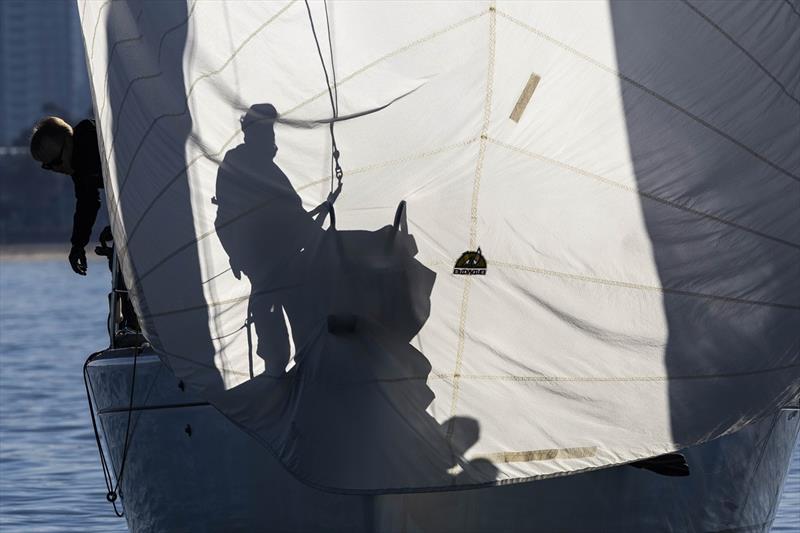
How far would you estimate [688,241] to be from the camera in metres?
5.84

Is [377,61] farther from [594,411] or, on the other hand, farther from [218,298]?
[594,411]

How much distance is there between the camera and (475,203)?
5555mm

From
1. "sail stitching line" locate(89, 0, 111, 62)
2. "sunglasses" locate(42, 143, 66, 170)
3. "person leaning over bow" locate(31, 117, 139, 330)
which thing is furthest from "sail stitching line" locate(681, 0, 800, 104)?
"sunglasses" locate(42, 143, 66, 170)

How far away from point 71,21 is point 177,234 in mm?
121668

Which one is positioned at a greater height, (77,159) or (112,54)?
(112,54)

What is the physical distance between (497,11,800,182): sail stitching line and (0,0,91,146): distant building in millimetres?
107985

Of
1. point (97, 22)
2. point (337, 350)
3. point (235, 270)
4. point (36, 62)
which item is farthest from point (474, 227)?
point (36, 62)

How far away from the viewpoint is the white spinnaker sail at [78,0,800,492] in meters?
5.59

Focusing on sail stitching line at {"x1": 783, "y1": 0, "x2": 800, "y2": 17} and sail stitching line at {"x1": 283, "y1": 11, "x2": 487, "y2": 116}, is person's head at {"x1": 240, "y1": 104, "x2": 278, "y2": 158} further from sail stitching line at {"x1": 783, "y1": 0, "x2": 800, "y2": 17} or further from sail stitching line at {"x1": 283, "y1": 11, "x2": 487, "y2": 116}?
sail stitching line at {"x1": 783, "y1": 0, "x2": 800, "y2": 17}

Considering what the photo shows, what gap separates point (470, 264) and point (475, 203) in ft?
0.58

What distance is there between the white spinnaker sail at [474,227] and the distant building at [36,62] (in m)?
108

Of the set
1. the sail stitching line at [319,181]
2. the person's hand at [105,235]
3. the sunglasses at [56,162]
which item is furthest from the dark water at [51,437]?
the sail stitching line at [319,181]

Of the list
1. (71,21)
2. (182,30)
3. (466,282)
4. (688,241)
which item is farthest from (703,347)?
(71,21)

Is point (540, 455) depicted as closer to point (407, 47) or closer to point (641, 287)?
point (641, 287)
